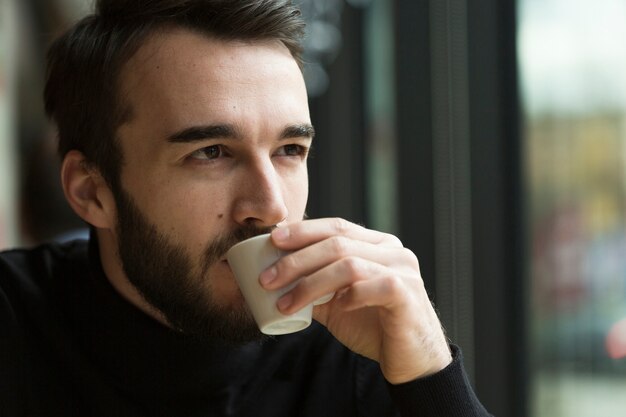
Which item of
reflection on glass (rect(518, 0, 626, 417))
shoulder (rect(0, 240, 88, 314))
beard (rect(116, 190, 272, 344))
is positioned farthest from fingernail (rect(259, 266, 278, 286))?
reflection on glass (rect(518, 0, 626, 417))

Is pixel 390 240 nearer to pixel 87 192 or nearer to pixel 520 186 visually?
pixel 87 192

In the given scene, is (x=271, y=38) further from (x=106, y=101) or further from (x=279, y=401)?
(x=279, y=401)

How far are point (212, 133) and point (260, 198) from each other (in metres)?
0.15

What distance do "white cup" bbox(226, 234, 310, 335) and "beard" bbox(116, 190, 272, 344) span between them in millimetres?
→ 180

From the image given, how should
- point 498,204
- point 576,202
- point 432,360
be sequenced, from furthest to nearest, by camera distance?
point 498,204 → point 576,202 → point 432,360

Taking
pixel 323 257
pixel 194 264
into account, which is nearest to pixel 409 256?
pixel 323 257

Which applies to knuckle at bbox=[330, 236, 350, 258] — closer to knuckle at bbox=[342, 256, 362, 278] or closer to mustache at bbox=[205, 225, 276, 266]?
knuckle at bbox=[342, 256, 362, 278]

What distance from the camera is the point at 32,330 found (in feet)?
5.41

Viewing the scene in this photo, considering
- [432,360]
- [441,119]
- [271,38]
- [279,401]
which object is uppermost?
[271,38]

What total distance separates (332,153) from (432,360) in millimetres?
2765

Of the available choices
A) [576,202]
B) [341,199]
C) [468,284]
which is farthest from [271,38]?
[341,199]

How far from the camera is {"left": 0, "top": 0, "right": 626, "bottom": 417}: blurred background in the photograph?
1.81m

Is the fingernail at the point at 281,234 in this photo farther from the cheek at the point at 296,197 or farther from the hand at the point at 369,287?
the cheek at the point at 296,197

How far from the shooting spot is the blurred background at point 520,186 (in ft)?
5.94
